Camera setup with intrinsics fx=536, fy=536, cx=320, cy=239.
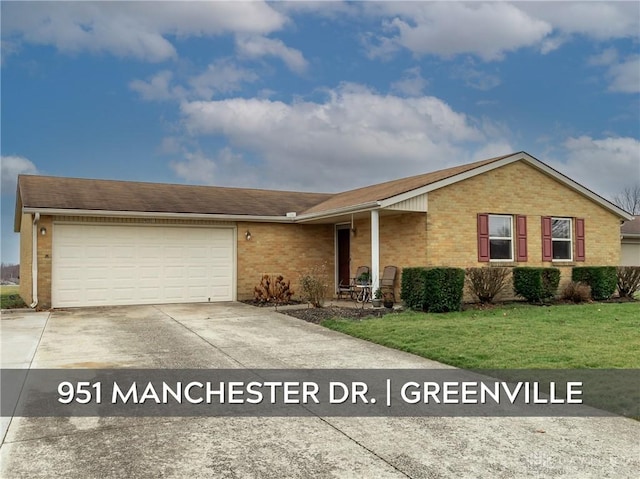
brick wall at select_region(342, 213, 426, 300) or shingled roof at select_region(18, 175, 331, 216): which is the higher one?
shingled roof at select_region(18, 175, 331, 216)

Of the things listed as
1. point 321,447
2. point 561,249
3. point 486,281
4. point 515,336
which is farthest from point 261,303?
point 321,447

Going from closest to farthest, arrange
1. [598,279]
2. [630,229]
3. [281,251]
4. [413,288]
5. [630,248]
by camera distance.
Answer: [413,288] → [598,279] → [281,251] → [630,248] → [630,229]

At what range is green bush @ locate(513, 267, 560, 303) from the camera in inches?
555

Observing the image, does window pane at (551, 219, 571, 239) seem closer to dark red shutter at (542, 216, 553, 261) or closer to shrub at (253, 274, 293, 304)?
dark red shutter at (542, 216, 553, 261)

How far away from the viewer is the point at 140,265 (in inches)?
599

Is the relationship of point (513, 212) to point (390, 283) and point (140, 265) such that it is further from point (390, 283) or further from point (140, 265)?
point (140, 265)

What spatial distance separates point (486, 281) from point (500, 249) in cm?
205

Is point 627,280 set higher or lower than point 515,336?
higher

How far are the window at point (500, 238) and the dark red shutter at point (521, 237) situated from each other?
7.4 inches

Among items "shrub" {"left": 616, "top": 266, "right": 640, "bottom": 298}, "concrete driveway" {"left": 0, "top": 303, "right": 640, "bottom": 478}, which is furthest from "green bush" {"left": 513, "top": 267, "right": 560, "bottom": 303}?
"concrete driveway" {"left": 0, "top": 303, "right": 640, "bottom": 478}

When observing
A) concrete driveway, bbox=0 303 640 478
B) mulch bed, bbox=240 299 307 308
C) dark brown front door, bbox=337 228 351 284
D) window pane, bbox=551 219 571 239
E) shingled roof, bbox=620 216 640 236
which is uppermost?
shingled roof, bbox=620 216 640 236

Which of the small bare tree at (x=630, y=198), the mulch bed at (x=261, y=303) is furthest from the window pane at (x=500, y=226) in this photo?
the small bare tree at (x=630, y=198)

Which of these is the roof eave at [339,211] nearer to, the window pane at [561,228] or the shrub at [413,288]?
the shrub at [413,288]

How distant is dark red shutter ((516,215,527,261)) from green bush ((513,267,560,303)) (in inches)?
36.0
